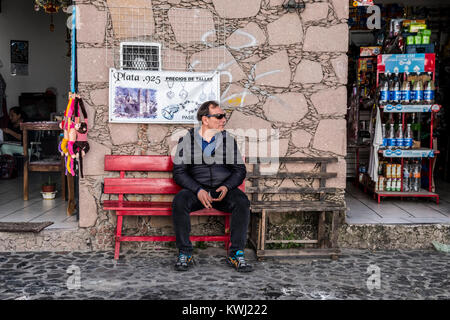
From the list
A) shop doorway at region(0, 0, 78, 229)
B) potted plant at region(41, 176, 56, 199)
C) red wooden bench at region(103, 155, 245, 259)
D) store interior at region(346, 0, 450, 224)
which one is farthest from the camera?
shop doorway at region(0, 0, 78, 229)

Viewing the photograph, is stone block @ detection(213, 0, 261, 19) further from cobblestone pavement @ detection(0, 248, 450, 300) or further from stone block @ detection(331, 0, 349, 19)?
cobblestone pavement @ detection(0, 248, 450, 300)

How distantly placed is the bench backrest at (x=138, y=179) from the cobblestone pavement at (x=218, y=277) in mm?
623

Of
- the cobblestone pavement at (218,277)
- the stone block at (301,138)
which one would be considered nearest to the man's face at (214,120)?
the stone block at (301,138)

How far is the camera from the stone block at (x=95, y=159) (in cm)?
435

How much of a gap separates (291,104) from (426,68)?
90.1 inches

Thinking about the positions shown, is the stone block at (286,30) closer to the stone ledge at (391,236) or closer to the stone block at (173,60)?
the stone block at (173,60)

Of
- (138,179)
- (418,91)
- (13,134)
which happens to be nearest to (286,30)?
(138,179)

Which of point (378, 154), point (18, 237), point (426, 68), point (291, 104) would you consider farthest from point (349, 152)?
point (18, 237)

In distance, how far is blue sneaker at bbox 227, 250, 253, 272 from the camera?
3.81 m

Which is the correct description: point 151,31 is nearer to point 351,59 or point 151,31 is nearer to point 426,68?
point 426,68

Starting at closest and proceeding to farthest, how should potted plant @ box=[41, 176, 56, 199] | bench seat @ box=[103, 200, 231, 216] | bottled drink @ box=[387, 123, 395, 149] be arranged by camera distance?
bench seat @ box=[103, 200, 231, 216] → potted plant @ box=[41, 176, 56, 199] → bottled drink @ box=[387, 123, 395, 149]

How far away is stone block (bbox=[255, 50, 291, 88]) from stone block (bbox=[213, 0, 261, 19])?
488 millimetres

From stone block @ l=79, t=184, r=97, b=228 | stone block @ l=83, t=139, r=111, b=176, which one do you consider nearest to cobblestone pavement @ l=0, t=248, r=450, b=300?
stone block @ l=79, t=184, r=97, b=228
